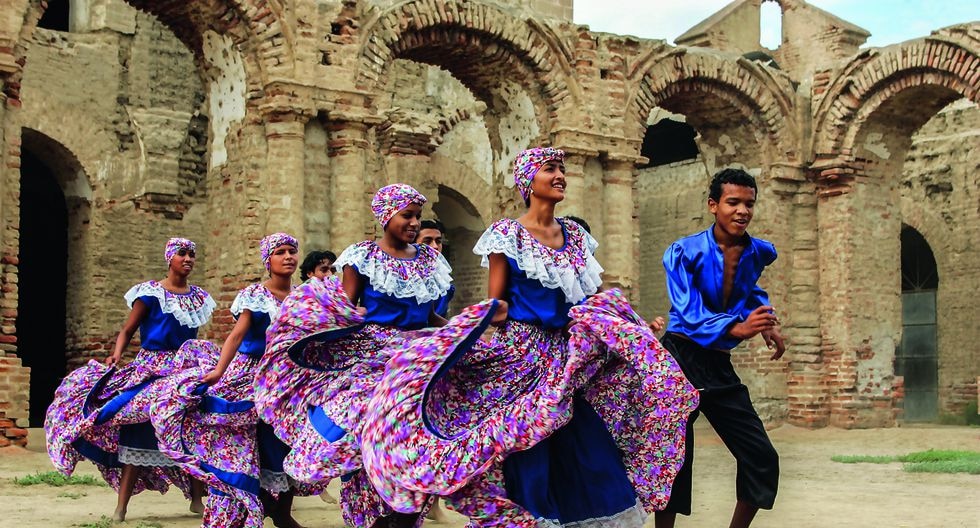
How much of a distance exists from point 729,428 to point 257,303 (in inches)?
120

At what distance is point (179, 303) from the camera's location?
775cm

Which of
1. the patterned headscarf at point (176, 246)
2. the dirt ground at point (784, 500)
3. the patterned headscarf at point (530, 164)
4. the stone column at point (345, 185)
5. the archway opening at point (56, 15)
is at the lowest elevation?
the dirt ground at point (784, 500)

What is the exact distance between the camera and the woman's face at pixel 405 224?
6078 millimetres

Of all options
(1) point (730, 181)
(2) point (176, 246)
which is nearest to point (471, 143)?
(2) point (176, 246)

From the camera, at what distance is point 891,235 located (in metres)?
16.8

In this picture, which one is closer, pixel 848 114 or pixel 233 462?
pixel 233 462

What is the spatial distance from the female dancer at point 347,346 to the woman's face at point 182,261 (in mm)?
2156

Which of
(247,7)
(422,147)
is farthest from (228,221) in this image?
(422,147)

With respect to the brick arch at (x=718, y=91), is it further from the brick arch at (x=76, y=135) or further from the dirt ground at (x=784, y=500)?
the brick arch at (x=76, y=135)

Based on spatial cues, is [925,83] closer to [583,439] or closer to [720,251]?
[720,251]

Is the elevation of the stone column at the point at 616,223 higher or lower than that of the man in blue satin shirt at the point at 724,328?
higher

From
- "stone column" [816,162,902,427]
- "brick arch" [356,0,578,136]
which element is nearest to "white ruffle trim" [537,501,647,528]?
"brick arch" [356,0,578,136]

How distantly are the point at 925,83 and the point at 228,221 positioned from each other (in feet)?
29.8

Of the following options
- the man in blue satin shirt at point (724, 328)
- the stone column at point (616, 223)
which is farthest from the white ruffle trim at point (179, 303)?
the stone column at point (616, 223)
